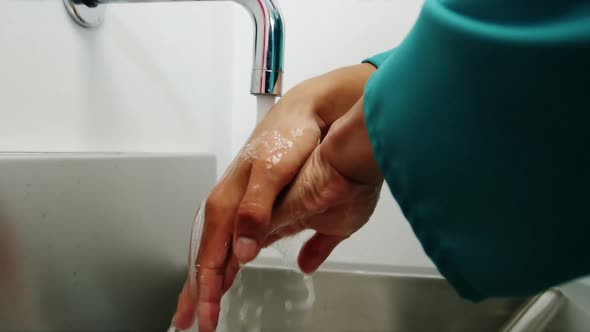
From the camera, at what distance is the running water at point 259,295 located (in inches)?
13.7

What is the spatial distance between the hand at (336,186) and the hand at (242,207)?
0.02m

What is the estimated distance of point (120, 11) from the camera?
46cm

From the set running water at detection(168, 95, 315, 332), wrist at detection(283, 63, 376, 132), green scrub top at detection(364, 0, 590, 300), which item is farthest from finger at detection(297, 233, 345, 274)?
green scrub top at detection(364, 0, 590, 300)

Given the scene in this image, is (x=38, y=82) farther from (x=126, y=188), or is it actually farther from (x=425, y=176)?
(x=425, y=176)

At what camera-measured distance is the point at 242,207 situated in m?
0.28

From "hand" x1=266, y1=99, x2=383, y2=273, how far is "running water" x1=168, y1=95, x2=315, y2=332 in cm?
7

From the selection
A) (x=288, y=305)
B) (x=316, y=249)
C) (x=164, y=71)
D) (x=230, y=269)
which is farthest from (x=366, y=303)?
(x=164, y=71)

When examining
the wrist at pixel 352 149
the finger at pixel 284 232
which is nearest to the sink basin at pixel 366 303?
the finger at pixel 284 232

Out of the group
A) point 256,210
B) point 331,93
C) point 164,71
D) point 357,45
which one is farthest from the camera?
point 357,45

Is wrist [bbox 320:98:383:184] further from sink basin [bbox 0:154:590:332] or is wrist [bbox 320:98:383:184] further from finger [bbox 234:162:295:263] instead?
sink basin [bbox 0:154:590:332]

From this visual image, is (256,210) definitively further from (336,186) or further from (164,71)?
(164,71)

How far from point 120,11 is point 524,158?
0.47m

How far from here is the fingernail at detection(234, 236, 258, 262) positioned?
28 cm

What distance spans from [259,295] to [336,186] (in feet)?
1.24
